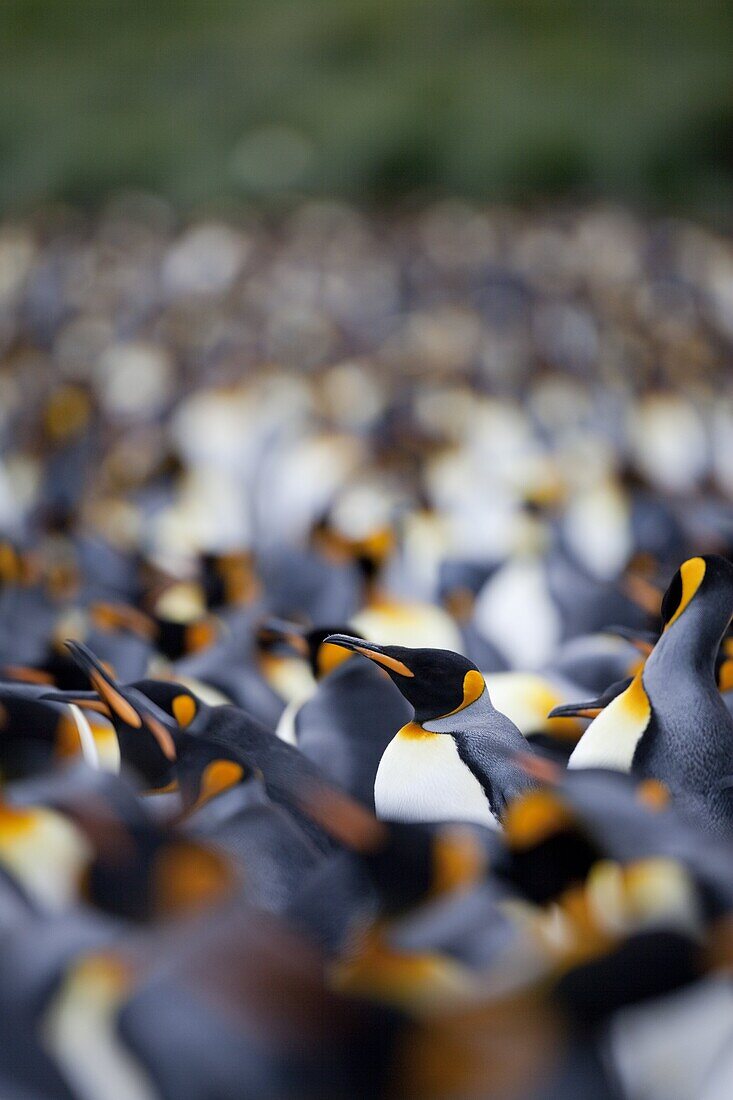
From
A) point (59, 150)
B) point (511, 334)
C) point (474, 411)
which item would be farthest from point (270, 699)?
point (59, 150)

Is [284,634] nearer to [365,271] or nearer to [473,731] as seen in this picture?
[473,731]

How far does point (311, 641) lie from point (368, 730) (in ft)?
1.00

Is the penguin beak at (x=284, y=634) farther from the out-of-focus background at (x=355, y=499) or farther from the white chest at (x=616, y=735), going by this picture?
the white chest at (x=616, y=735)

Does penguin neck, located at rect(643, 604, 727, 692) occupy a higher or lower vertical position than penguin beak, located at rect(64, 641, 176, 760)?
higher

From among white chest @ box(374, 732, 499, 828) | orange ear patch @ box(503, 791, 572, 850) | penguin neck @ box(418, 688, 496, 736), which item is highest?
orange ear patch @ box(503, 791, 572, 850)

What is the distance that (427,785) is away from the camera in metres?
1.09

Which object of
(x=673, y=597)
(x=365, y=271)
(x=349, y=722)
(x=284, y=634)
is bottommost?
(x=365, y=271)

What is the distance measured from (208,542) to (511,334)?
1.91 meters

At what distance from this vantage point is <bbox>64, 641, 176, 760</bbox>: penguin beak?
1070mm

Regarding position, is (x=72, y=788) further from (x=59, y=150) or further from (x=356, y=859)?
(x=59, y=150)

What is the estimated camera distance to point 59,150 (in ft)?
19.5

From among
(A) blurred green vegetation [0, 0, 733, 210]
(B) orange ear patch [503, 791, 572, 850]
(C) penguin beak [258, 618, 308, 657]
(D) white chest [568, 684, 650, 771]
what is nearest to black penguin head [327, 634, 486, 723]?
(D) white chest [568, 684, 650, 771]

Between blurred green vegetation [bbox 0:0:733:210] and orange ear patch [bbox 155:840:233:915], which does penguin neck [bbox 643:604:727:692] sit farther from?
blurred green vegetation [bbox 0:0:733:210]

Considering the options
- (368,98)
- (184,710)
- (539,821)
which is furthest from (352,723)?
(368,98)
